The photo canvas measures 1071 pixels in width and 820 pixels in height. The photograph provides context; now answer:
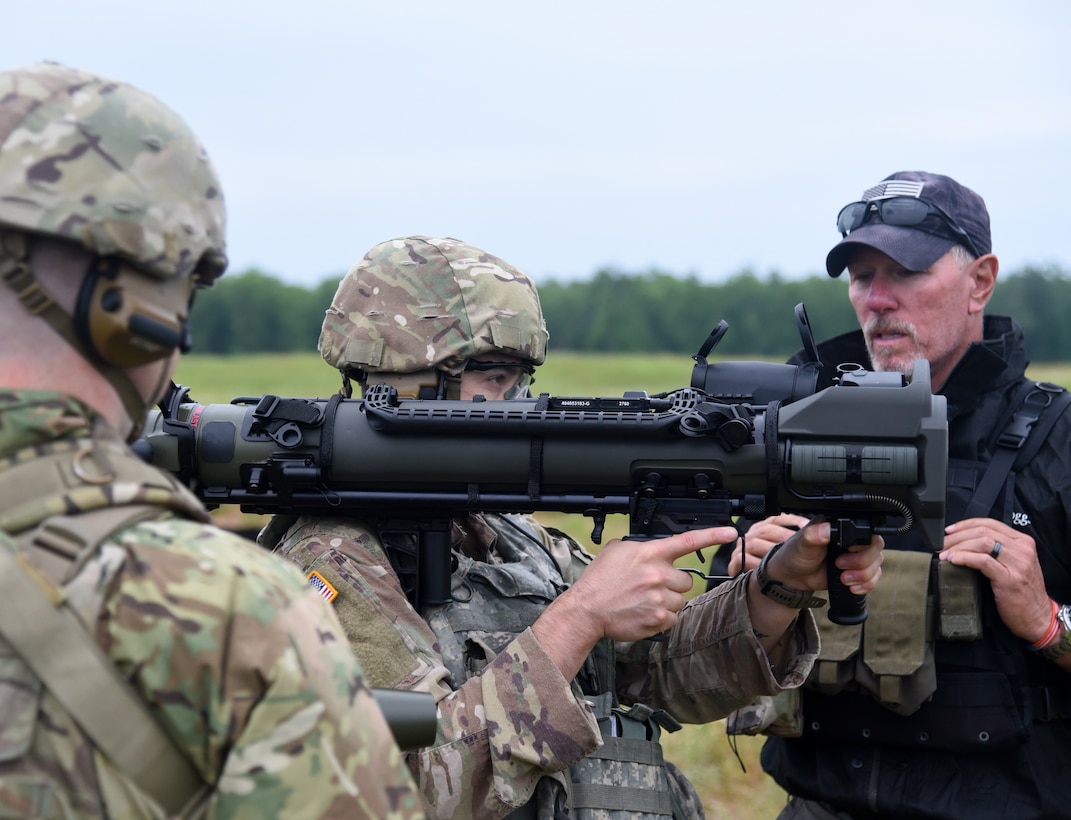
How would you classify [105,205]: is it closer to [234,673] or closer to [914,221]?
[234,673]

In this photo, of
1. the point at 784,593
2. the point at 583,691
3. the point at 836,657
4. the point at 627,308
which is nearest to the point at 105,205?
the point at 583,691

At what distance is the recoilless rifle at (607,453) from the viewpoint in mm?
3131

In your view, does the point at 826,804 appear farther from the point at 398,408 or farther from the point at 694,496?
the point at 398,408

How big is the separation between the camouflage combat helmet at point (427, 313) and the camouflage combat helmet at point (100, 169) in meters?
1.62

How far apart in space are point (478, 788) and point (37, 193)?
192 cm

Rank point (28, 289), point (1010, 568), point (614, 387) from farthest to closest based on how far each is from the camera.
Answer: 1. point (614, 387)
2. point (1010, 568)
3. point (28, 289)

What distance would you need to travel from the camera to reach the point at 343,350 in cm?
371

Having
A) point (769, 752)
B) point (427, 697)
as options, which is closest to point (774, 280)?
point (769, 752)

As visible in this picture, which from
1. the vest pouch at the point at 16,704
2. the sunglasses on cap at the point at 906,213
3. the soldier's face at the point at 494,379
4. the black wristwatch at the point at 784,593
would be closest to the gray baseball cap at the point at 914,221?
the sunglasses on cap at the point at 906,213

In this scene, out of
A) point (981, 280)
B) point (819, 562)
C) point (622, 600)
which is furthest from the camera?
point (981, 280)

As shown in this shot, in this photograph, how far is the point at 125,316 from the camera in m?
1.91

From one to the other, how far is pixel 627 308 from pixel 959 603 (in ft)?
119

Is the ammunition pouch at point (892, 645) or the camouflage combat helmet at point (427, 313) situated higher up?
the camouflage combat helmet at point (427, 313)

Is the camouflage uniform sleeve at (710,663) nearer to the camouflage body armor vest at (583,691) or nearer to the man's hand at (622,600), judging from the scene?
the camouflage body armor vest at (583,691)
